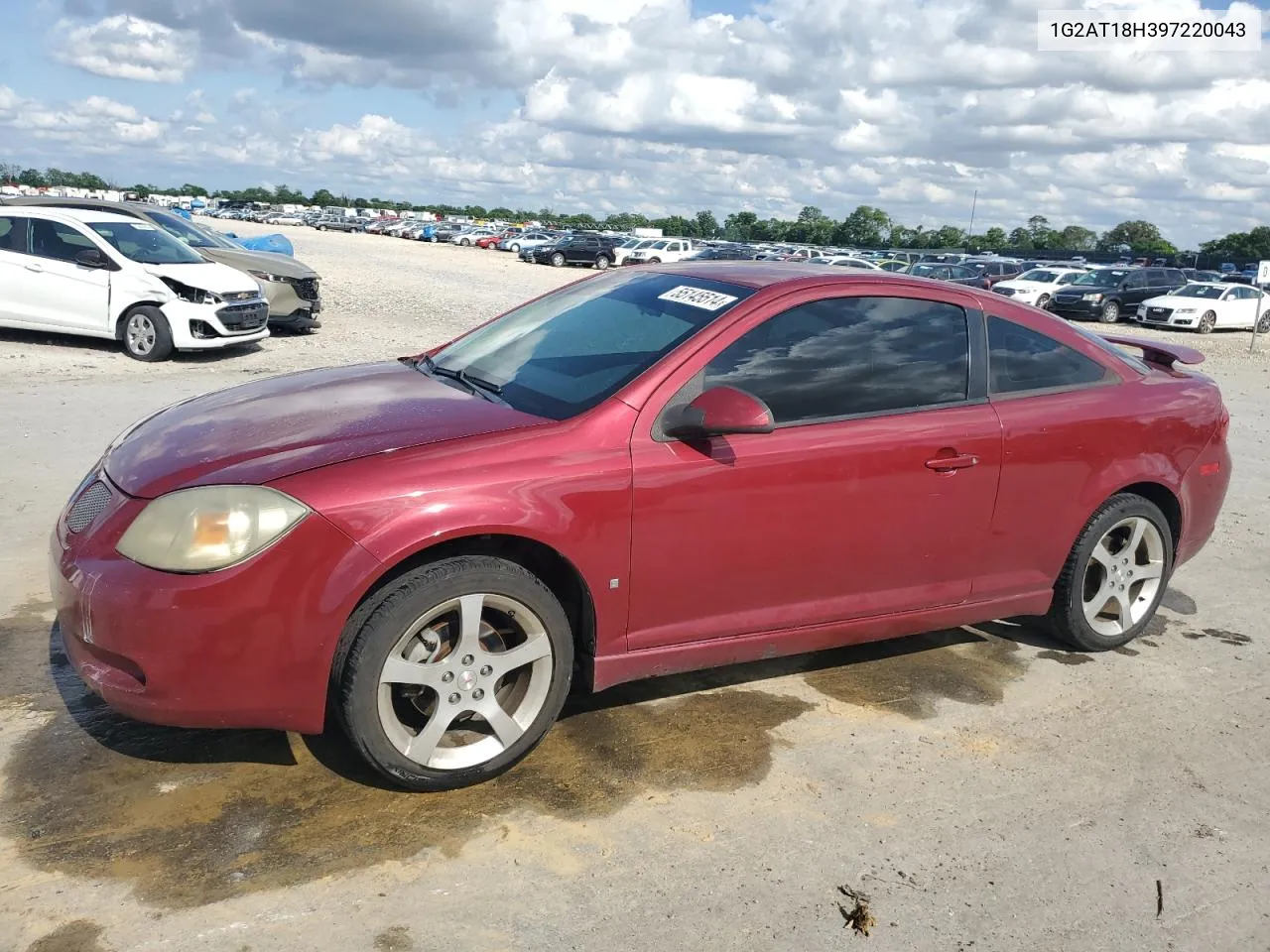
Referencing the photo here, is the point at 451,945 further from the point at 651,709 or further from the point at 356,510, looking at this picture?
the point at 651,709

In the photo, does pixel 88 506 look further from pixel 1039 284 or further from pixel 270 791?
pixel 1039 284

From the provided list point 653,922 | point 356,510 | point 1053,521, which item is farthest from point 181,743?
point 1053,521

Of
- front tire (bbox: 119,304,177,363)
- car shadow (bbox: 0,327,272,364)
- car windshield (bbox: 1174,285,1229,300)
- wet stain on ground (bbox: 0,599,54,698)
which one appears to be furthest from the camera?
car windshield (bbox: 1174,285,1229,300)

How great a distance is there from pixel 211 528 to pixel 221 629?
0.95 feet

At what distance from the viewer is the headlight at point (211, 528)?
2953 millimetres

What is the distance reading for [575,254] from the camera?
46.4m

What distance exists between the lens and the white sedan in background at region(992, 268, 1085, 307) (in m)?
28.4

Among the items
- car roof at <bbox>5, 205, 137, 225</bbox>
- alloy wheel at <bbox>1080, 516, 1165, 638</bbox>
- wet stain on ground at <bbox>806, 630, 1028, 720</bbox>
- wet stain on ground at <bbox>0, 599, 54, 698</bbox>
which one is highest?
car roof at <bbox>5, 205, 137, 225</bbox>

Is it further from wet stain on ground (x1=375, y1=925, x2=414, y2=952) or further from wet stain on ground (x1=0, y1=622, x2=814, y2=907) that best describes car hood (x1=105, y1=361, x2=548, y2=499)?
wet stain on ground (x1=375, y1=925, x2=414, y2=952)

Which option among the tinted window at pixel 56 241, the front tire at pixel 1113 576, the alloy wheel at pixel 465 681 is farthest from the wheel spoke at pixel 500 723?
the tinted window at pixel 56 241

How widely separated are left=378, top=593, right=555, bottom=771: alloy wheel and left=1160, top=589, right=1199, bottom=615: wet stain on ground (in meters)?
3.60

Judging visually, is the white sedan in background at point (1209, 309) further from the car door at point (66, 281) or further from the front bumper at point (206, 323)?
the car door at point (66, 281)

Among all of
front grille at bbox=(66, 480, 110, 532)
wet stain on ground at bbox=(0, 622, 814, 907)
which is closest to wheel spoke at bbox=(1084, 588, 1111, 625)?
wet stain on ground at bbox=(0, 622, 814, 907)

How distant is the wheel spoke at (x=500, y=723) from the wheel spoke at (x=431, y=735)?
0.33 feet
